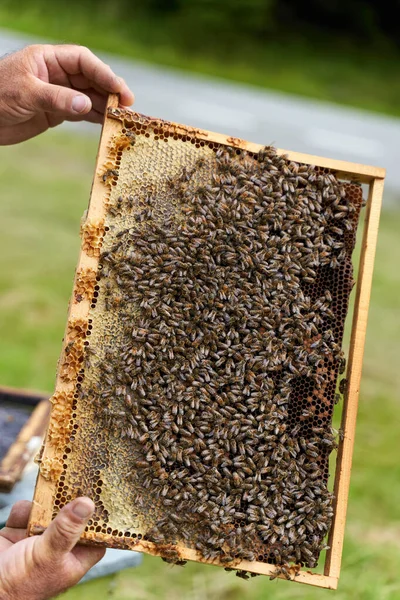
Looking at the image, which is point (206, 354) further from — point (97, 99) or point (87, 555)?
point (97, 99)

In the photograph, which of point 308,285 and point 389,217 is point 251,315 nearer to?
point 308,285

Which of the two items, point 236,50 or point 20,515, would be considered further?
point 236,50

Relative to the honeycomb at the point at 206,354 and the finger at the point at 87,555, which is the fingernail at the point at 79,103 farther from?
the finger at the point at 87,555

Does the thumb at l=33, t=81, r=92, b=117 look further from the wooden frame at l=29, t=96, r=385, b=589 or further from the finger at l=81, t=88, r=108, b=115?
the finger at l=81, t=88, r=108, b=115

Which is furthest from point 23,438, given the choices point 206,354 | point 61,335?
point 61,335

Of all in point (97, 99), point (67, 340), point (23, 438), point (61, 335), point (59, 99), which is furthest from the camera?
point (61, 335)

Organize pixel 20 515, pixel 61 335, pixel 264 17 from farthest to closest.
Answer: pixel 264 17 → pixel 61 335 → pixel 20 515

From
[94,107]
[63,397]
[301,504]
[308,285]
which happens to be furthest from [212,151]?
[301,504]
